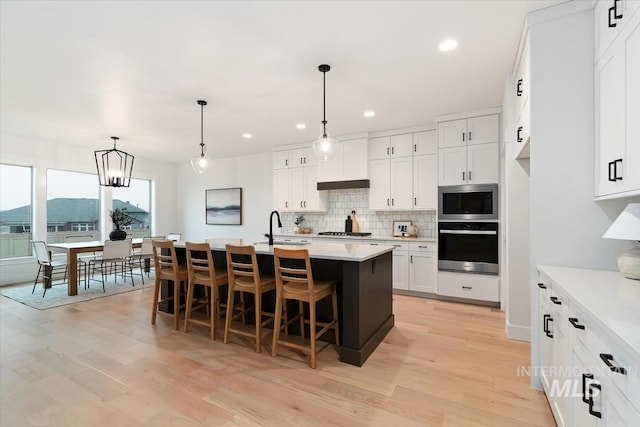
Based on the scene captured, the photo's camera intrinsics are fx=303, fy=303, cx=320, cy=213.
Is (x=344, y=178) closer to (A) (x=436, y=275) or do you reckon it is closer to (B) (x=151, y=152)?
(A) (x=436, y=275)

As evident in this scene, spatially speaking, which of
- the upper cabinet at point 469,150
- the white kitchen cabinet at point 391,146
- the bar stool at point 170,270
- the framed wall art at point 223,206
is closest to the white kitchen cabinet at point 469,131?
the upper cabinet at point 469,150

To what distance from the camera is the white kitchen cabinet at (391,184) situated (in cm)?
480

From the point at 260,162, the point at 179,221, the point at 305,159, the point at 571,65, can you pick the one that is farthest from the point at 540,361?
the point at 179,221

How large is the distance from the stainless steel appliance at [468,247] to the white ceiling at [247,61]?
1591 mm

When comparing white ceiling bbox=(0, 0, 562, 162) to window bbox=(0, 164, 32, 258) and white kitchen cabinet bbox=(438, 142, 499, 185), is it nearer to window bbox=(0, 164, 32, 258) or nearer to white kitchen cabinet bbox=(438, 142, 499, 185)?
white kitchen cabinet bbox=(438, 142, 499, 185)

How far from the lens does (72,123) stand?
14.7ft

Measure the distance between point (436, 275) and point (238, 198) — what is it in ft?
15.0

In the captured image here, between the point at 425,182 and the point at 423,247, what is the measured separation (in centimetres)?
100

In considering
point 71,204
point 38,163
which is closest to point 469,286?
point 71,204

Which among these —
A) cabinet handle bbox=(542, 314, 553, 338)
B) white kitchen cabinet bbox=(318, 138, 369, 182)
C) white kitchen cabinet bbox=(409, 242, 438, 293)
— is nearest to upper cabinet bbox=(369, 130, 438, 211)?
white kitchen cabinet bbox=(318, 138, 369, 182)

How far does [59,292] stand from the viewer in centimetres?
479

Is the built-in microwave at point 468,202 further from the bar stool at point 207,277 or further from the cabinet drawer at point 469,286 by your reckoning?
the bar stool at point 207,277

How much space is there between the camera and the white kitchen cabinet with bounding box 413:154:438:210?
4.59 meters

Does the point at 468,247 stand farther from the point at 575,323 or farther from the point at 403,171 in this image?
the point at 575,323
